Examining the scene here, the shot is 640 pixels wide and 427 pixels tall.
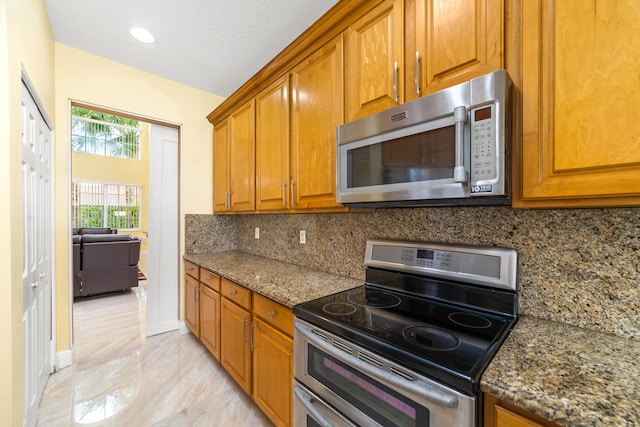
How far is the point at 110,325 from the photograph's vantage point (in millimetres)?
3066

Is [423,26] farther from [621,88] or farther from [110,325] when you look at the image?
[110,325]

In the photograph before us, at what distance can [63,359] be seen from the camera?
225 centimetres

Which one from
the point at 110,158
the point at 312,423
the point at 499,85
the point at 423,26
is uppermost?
the point at 110,158

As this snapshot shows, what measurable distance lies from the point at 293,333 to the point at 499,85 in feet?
4.37

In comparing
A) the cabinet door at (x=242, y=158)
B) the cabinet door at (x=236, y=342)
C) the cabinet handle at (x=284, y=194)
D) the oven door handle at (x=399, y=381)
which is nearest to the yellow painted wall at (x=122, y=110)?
the cabinet door at (x=242, y=158)

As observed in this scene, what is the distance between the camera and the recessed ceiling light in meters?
2.04

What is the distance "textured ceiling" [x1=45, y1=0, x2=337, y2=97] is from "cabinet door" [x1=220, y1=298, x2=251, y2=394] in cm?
201

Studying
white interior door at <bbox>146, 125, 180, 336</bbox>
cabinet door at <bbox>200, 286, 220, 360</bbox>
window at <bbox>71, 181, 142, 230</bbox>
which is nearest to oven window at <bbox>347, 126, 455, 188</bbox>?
cabinet door at <bbox>200, 286, 220, 360</bbox>

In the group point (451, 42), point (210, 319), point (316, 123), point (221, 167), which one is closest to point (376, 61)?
point (451, 42)

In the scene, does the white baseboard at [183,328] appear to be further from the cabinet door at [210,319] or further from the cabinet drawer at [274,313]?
the cabinet drawer at [274,313]

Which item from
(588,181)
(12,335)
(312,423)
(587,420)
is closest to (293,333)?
(312,423)

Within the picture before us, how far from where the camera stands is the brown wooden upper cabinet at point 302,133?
157 centimetres

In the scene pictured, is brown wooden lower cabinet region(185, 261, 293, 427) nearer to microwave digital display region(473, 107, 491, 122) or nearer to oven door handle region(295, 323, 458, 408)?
oven door handle region(295, 323, 458, 408)

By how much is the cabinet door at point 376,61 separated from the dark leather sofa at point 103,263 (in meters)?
4.41
